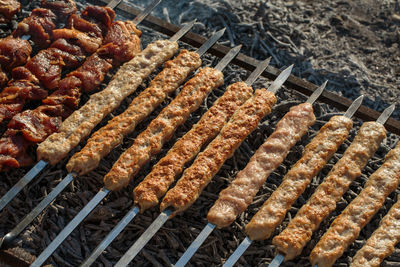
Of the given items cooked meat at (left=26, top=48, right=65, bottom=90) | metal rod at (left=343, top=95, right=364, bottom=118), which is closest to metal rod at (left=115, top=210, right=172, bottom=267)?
cooked meat at (left=26, top=48, right=65, bottom=90)

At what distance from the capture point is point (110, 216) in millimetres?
4414

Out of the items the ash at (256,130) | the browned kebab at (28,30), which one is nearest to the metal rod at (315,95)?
the ash at (256,130)

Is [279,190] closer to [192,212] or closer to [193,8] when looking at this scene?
[192,212]

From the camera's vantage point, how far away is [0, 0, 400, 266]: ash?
4293 mm

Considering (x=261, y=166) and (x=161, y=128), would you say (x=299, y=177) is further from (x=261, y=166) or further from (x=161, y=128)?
(x=161, y=128)

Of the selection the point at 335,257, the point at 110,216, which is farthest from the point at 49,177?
the point at 335,257

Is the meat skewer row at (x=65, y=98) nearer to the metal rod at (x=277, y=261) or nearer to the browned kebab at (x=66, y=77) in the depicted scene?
the browned kebab at (x=66, y=77)

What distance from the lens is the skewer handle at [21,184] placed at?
14.0 ft

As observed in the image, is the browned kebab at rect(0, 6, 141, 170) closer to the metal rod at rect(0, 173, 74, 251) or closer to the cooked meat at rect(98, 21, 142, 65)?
the cooked meat at rect(98, 21, 142, 65)

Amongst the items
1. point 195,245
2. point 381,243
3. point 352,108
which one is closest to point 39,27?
point 195,245

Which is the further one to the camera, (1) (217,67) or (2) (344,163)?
(1) (217,67)

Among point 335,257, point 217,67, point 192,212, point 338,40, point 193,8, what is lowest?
point 192,212

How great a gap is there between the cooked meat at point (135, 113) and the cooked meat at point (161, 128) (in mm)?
159

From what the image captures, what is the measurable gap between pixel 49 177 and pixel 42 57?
151 cm
